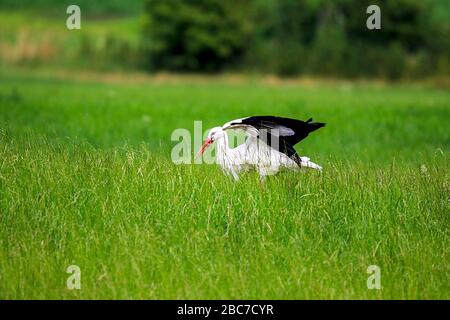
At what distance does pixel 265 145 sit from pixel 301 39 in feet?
166

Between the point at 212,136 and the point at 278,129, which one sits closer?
the point at 278,129

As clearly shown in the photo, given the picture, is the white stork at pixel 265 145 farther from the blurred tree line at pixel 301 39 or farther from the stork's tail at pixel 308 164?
the blurred tree line at pixel 301 39

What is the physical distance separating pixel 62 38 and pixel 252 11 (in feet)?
45.0

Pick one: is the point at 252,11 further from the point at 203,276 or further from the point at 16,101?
the point at 203,276

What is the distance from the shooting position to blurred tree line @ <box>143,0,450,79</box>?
172 feet

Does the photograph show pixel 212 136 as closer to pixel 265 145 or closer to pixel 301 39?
pixel 265 145

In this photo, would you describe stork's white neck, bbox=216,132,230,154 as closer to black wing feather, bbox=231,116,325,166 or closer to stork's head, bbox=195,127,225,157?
stork's head, bbox=195,127,225,157

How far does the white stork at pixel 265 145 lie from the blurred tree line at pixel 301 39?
135ft

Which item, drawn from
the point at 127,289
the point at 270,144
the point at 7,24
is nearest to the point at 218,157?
the point at 270,144

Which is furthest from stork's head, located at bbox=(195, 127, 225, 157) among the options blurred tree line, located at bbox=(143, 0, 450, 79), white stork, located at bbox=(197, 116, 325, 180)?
blurred tree line, located at bbox=(143, 0, 450, 79)

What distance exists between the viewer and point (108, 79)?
45.4 m

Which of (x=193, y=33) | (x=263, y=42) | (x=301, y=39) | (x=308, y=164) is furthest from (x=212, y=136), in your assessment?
(x=301, y=39)

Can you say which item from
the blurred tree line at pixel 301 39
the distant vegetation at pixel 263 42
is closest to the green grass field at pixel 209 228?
the distant vegetation at pixel 263 42

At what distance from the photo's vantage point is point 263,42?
5759cm
